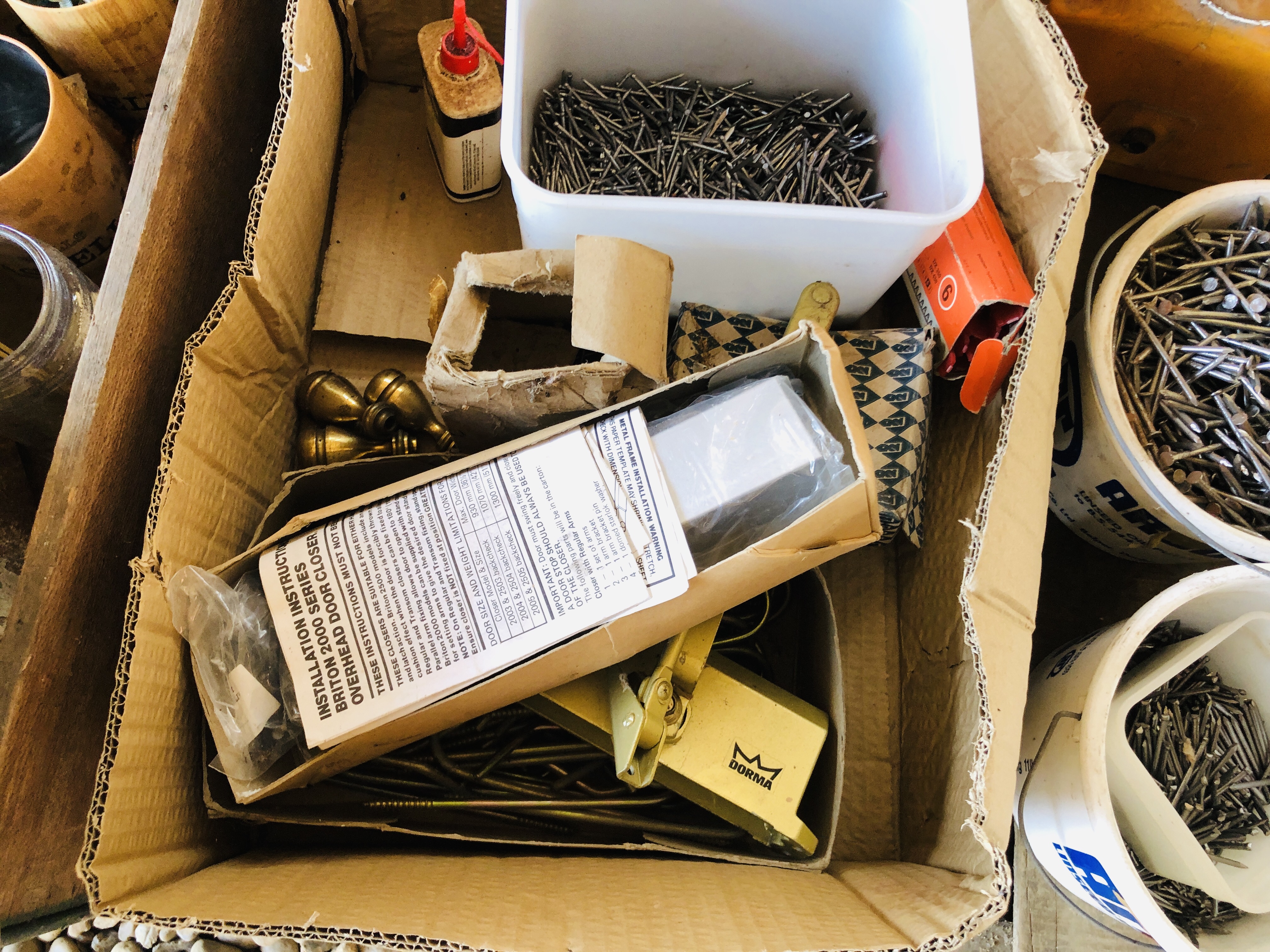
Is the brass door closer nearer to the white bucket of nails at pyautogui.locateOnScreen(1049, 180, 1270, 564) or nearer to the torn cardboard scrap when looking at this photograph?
the torn cardboard scrap

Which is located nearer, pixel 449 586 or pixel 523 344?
pixel 449 586

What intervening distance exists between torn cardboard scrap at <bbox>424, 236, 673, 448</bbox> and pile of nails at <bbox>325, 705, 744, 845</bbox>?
1.16 feet

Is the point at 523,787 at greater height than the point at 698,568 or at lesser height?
lesser

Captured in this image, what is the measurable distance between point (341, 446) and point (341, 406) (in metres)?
0.05

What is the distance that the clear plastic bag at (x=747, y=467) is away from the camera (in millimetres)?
674

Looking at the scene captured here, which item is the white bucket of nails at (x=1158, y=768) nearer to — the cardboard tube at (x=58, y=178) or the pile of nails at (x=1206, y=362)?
the pile of nails at (x=1206, y=362)

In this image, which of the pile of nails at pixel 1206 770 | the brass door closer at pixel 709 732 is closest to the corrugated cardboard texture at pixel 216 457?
the brass door closer at pixel 709 732

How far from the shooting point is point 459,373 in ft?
2.40

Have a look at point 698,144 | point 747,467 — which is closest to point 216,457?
point 747,467

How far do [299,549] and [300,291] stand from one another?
42 centimetres

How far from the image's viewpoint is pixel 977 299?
874mm

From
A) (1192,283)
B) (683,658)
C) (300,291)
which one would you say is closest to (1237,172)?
(1192,283)

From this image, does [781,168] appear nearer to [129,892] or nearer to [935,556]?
[935,556]

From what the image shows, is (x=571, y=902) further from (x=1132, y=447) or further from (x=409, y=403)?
(x=1132, y=447)
